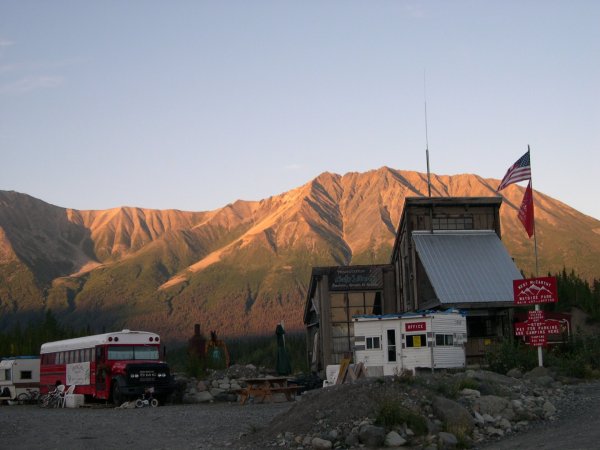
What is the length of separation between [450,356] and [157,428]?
539 inches

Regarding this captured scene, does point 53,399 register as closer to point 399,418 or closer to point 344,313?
point 344,313

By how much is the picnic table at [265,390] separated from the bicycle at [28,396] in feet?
46.9

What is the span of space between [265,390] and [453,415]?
1614 centimetres

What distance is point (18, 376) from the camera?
150 feet

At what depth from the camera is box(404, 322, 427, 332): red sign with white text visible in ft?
113

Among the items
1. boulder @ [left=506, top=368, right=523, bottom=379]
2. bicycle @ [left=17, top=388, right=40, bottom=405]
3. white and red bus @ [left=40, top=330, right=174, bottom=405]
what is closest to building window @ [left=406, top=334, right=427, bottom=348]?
boulder @ [left=506, top=368, right=523, bottom=379]

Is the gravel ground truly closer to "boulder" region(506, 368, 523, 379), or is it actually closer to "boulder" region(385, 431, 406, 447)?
"boulder" region(385, 431, 406, 447)

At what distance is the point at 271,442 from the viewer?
20516 mm

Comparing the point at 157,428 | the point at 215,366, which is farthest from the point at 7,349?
the point at 157,428

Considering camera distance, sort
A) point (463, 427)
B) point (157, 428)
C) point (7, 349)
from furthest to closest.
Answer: point (7, 349)
point (157, 428)
point (463, 427)

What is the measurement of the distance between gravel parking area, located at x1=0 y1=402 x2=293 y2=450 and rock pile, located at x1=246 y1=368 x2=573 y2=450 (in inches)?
71.6

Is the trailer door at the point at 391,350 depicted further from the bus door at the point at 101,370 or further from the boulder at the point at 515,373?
the bus door at the point at 101,370

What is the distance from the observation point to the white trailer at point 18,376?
4569 cm

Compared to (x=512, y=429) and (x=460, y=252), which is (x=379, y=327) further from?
(x=512, y=429)
